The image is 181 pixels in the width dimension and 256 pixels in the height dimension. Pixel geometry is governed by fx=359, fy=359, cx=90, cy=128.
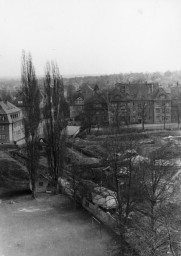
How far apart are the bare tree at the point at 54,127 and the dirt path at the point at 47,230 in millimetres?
2133

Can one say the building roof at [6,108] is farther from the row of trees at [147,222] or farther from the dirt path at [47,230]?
the row of trees at [147,222]

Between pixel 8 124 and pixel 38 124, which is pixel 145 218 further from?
pixel 8 124

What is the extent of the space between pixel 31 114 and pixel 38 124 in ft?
2.42

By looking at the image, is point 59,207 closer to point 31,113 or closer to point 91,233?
point 91,233

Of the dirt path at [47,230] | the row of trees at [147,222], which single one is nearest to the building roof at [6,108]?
the dirt path at [47,230]

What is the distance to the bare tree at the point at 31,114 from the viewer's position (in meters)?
20.9

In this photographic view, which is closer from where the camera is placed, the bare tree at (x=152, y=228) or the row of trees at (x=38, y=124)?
the bare tree at (x=152, y=228)

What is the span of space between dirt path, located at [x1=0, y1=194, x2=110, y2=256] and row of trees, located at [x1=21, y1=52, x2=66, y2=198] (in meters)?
1.98

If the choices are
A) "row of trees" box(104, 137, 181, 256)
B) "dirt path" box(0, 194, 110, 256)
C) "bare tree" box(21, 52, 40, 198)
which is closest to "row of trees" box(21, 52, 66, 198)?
"bare tree" box(21, 52, 40, 198)

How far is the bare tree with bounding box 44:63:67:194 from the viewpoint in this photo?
2178cm

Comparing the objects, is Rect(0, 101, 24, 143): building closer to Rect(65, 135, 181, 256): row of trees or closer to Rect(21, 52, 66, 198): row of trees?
Rect(21, 52, 66, 198): row of trees

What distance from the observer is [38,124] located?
71.1 ft

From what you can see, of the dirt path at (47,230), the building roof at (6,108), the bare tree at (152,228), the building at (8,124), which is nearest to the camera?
the bare tree at (152,228)

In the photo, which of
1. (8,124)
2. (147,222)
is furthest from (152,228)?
(8,124)
